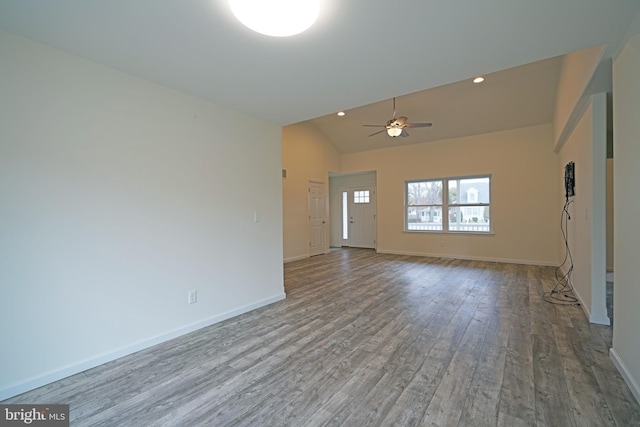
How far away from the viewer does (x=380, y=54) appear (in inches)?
87.7

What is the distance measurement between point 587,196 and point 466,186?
153 inches

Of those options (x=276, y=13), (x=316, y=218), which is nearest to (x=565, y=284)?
(x=316, y=218)

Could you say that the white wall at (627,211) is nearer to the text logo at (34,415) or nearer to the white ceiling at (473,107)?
the white ceiling at (473,107)

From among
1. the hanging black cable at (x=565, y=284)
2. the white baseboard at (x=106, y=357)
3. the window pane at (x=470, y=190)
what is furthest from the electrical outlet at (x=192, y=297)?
the window pane at (x=470, y=190)

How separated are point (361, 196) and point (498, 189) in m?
3.87

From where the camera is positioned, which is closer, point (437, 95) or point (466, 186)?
point (437, 95)

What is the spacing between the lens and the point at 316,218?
7973mm

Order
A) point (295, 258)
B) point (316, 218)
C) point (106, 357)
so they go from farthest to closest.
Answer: point (316, 218), point (295, 258), point (106, 357)

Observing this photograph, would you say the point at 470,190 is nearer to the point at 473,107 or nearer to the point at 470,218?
the point at 470,218

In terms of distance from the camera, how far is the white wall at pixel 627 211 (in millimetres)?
1848

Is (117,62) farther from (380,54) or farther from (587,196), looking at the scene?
(587,196)

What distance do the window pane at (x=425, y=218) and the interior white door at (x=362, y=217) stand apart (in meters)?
1.42

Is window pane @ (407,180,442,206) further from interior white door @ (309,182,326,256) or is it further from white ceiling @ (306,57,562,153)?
interior white door @ (309,182,326,256)

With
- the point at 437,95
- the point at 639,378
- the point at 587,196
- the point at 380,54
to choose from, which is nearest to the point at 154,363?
the point at 380,54
